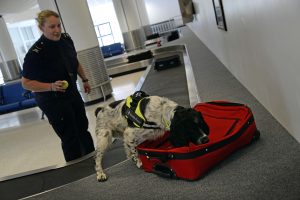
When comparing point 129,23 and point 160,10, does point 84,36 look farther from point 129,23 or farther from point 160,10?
point 160,10

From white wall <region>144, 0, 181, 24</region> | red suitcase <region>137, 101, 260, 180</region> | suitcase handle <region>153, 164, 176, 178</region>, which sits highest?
white wall <region>144, 0, 181, 24</region>

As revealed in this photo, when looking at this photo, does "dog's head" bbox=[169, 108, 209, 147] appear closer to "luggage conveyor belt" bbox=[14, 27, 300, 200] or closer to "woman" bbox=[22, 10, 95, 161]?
"luggage conveyor belt" bbox=[14, 27, 300, 200]

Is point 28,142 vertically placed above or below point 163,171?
below

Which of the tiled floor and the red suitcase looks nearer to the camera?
the red suitcase

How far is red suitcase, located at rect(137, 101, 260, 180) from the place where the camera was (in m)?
2.26

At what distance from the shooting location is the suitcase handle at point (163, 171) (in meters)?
2.42

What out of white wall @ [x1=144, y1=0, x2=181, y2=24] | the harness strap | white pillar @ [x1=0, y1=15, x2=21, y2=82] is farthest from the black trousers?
white wall @ [x1=144, y1=0, x2=181, y2=24]

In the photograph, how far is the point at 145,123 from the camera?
2.62 m

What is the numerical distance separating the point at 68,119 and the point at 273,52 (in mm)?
2236

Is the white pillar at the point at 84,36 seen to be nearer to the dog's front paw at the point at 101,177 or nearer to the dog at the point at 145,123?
the dog at the point at 145,123

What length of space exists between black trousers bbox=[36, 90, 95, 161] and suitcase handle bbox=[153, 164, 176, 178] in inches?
57.0

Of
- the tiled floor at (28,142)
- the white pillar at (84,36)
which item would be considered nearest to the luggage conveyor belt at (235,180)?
the tiled floor at (28,142)

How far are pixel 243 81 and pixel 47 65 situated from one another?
2469mm

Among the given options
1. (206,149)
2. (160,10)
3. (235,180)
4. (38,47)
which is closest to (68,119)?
(38,47)
